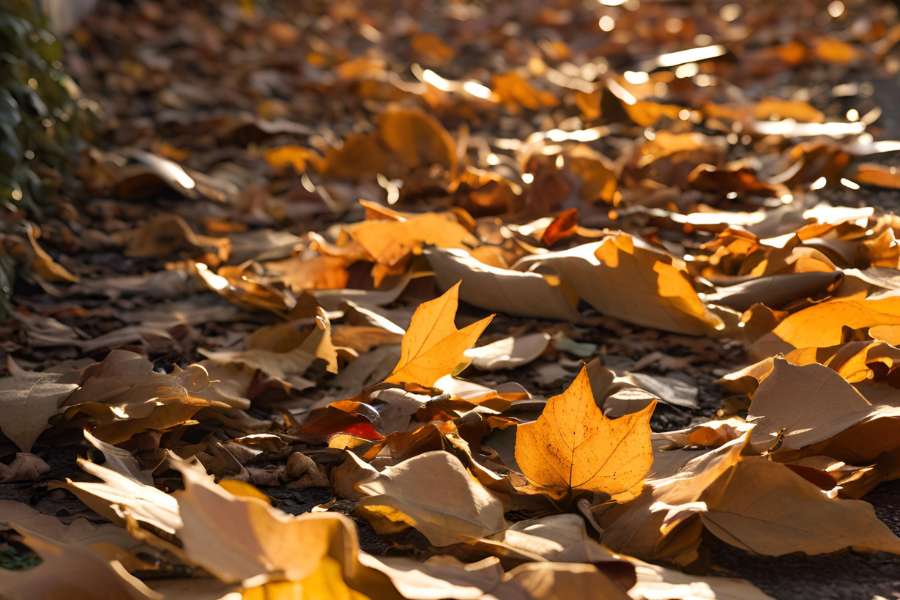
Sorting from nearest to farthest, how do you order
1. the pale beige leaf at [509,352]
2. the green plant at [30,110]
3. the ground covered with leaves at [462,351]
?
the ground covered with leaves at [462,351] → the pale beige leaf at [509,352] → the green plant at [30,110]

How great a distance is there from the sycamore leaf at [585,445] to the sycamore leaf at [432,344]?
0.18 meters

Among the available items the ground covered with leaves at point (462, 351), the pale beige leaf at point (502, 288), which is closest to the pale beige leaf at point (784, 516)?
the ground covered with leaves at point (462, 351)

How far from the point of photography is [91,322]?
1.43 metres

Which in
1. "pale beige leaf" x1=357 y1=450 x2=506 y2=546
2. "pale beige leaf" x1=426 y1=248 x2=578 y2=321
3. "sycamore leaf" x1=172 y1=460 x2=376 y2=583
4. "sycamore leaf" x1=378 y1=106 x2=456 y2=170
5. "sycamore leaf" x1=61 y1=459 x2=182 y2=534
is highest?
"sycamore leaf" x1=172 y1=460 x2=376 y2=583

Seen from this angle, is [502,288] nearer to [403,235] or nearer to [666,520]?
[403,235]

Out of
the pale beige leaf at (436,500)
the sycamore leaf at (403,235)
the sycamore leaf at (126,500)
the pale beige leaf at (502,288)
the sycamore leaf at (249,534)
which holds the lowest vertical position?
the pale beige leaf at (502,288)

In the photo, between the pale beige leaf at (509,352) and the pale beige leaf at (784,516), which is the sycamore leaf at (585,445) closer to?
the pale beige leaf at (784,516)

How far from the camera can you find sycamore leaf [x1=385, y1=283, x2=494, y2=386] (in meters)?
1.03

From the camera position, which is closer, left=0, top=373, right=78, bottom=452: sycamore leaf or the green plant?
left=0, top=373, right=78, bottom=452: sycamore leaf

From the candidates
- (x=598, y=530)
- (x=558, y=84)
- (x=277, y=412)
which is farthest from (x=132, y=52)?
(x=598, y=530)

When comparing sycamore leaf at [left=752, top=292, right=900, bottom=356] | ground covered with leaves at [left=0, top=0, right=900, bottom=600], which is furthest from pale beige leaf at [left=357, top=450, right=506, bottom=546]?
sycamore leaf at [left=752, top=292, right=900, bottom=356]

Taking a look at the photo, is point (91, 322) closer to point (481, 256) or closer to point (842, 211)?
point (481, 256)

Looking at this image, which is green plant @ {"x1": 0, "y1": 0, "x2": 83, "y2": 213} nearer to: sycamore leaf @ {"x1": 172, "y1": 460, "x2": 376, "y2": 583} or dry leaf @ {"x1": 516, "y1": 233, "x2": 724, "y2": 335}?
dry leaf @ {"x1": 516, "y1": 233, "x2": 724, "y2": 335}

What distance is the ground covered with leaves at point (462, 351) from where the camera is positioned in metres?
0.80
